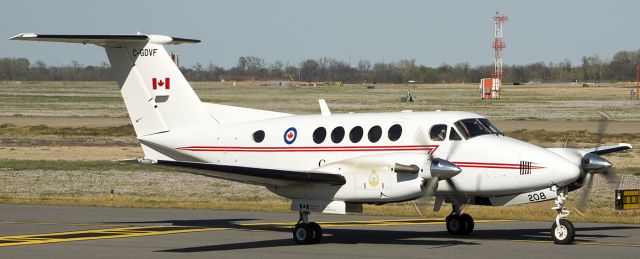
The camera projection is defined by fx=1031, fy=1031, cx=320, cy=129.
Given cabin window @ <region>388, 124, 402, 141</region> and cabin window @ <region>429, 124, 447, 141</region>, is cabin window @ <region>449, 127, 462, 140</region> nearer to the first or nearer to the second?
cabin window @ <region>429, 124, 447, 141</region>

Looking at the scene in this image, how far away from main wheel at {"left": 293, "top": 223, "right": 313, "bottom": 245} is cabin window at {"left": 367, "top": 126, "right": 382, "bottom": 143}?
2.17m

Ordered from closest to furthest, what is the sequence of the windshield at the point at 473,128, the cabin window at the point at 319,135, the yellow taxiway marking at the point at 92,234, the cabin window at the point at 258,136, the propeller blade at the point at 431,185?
the propeller blade at the point at 431,185 → the windshield at the point at 473,128 → the cabin window at the point at 319,135 → the yellow taxiway marking at the point at 92,234 → the cabin window at the point at 258,136

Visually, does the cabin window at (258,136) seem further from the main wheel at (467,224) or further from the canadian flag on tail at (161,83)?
the main wheel at (467,224)

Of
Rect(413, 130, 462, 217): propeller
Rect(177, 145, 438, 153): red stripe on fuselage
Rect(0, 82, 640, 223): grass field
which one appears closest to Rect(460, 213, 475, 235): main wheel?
Rect(0, 82, 640, 223): grass field

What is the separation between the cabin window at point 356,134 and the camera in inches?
817

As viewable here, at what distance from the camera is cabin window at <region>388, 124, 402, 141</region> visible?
66.8ft

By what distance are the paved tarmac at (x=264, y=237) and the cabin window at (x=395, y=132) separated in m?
2.14

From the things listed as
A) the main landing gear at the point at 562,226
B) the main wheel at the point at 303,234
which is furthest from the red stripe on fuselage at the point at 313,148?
the main landing gear at the point at 562,226

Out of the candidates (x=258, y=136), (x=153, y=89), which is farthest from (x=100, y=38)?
(x=258, y=136)

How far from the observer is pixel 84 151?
5269cm

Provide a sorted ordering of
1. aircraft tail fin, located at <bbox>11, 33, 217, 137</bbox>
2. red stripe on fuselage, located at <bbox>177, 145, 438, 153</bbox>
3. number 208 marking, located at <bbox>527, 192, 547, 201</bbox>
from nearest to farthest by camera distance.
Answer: number 208 marking, located at <bbox>527, 192, 547, 201</bbox> < red stripe on fuselage, located at <bbox>177, 145, 438, 153</bbox> < aircraft tail fin, located at <bbox>11, 33, 217, 137</bbox>

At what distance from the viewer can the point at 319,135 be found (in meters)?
21.3

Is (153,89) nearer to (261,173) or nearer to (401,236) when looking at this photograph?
(261,173)

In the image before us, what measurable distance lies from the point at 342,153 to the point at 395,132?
3.92ft
